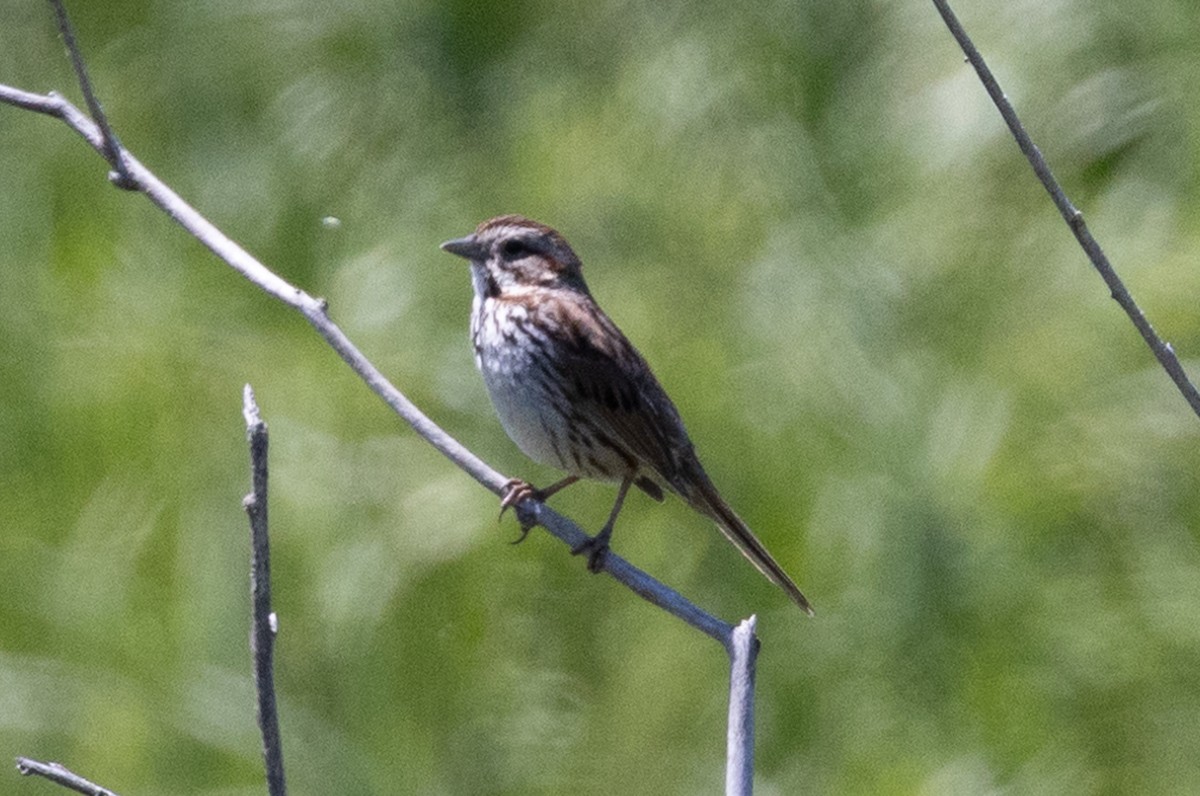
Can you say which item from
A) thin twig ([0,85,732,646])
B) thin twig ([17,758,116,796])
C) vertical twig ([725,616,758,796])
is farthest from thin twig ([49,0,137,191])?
vertical twig ([725,616,758,796])

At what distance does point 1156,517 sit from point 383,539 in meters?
2.06

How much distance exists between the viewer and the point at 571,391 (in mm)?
4184

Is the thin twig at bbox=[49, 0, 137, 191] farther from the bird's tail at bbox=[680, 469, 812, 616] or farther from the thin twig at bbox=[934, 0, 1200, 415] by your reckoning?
the bird's tail at bbox=[680, 469, 812, 616]

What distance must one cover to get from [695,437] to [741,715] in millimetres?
2956

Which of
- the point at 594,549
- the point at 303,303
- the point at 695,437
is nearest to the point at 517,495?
the point at 594,549

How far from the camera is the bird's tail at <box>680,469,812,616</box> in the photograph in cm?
395

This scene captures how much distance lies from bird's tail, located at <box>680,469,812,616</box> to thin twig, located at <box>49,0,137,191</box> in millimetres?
1469

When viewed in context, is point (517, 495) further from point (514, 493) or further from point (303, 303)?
point (303, 303)

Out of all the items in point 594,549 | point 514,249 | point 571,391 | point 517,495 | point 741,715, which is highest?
point 514,249

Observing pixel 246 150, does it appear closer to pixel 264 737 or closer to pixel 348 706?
pixel 348 706

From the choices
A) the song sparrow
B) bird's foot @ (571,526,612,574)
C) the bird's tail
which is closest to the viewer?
bird's foot @ (571,526,612,574)

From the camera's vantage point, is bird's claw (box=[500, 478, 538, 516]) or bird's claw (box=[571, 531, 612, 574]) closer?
bird's claw (box=[500, 478, 538, 516])

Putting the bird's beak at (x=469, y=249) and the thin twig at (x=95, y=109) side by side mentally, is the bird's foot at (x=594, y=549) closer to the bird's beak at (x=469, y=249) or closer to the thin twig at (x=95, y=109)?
the bird's beak at (x=469, y=249)

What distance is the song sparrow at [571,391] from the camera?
4.15 metres
